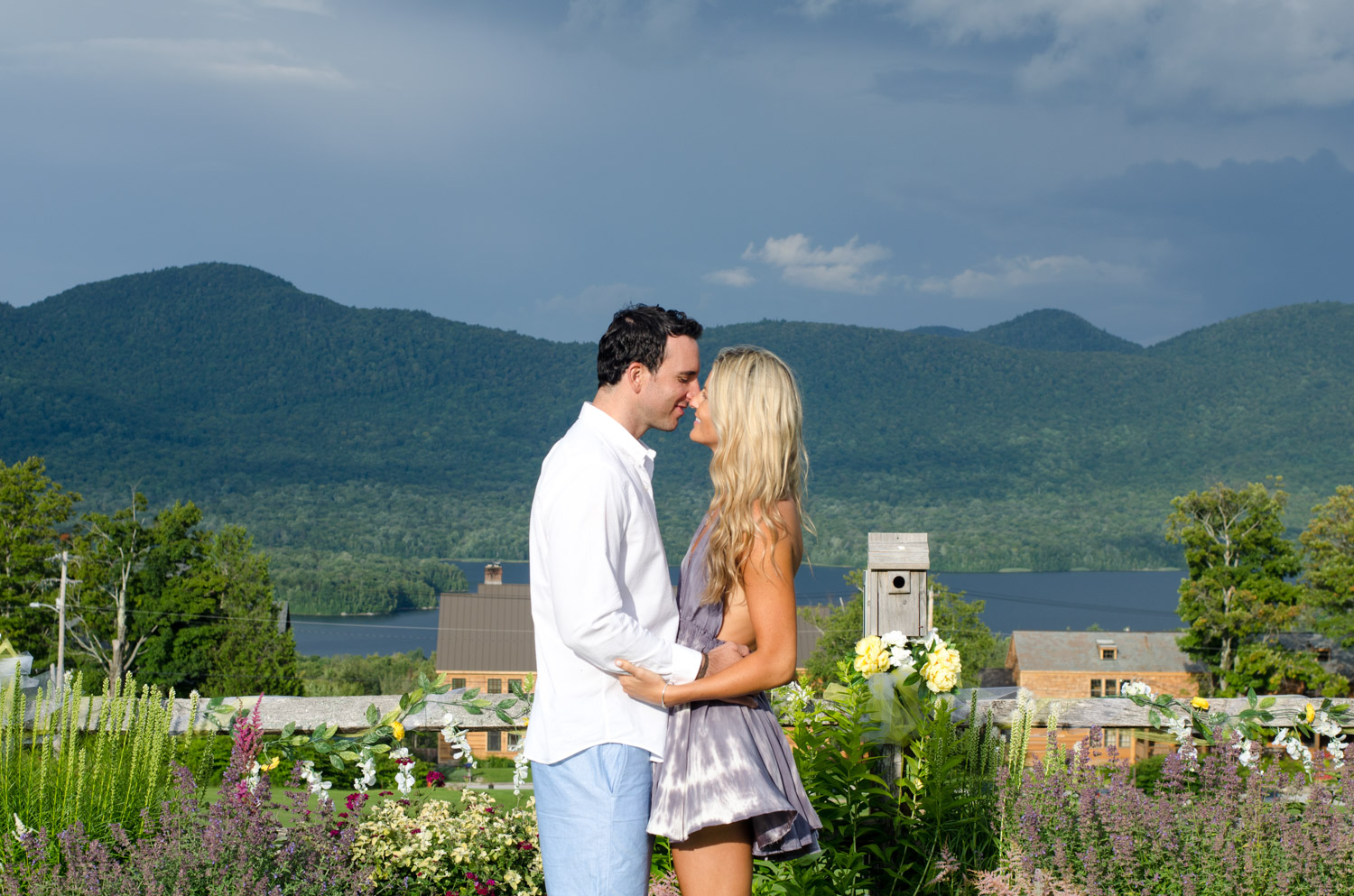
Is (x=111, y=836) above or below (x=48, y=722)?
below

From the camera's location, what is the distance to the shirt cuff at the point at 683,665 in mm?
2082

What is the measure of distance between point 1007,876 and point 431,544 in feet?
329

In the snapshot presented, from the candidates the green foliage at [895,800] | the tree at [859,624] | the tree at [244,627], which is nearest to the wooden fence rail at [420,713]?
the green foliage at [895,800]

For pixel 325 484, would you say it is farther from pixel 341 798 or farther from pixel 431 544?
pixel 341 798

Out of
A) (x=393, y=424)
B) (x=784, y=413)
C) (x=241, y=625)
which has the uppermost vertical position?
(x=393, y=424)

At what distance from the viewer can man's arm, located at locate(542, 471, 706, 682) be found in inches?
78.1

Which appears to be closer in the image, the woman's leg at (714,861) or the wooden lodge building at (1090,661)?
the woman's leg at (714,861)

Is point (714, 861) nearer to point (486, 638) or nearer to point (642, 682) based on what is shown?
point (642, 682)

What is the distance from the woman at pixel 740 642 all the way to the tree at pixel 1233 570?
101 feet

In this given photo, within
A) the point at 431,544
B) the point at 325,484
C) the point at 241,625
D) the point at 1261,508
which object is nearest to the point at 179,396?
the point at 325,484

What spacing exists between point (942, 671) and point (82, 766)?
2.58 m

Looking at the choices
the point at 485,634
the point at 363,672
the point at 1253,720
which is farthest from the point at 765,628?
the point at 363,672

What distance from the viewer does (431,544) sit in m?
99.9

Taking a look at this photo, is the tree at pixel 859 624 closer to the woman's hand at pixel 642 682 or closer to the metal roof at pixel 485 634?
the metal roof at pixel 485 634
